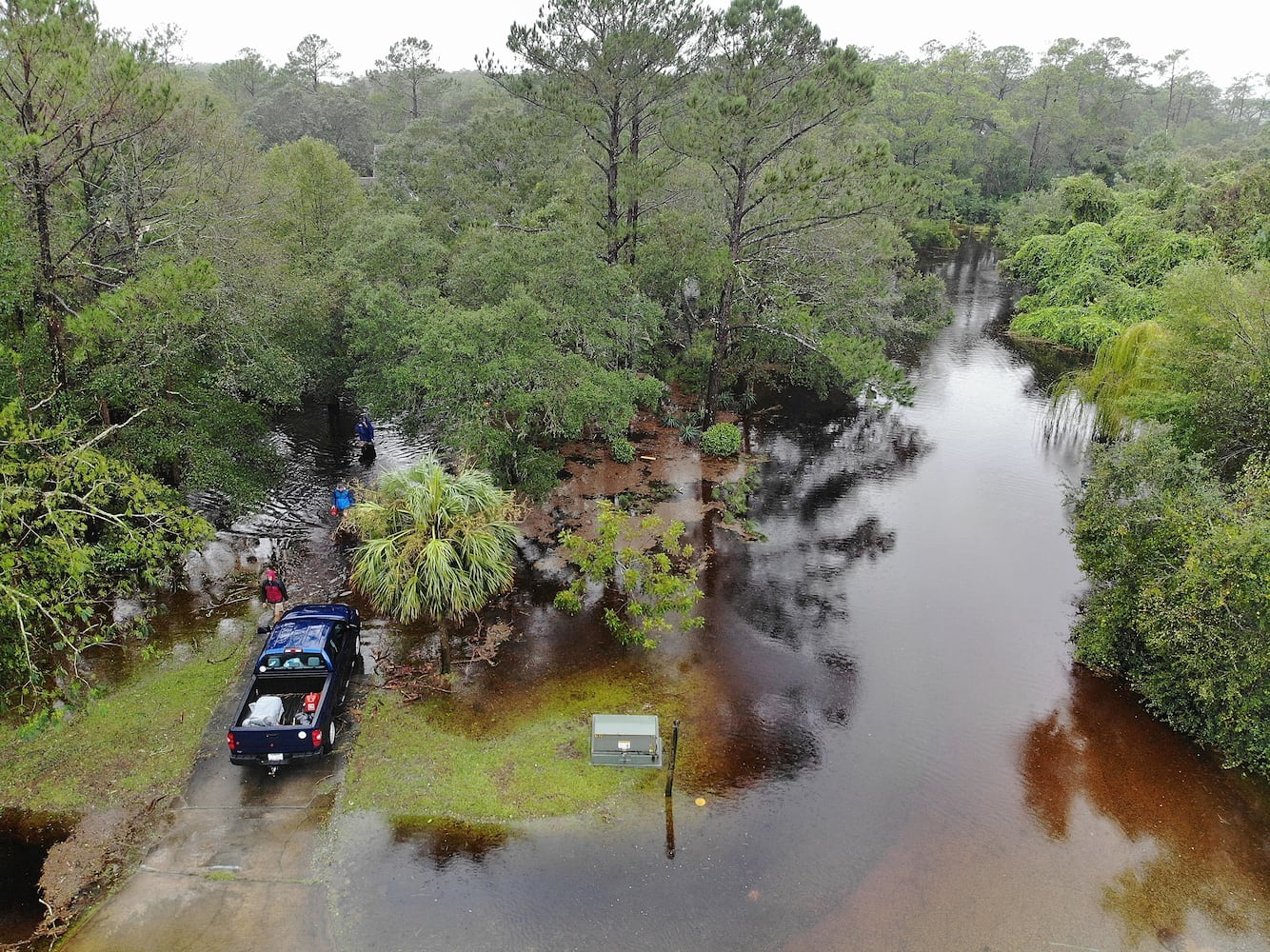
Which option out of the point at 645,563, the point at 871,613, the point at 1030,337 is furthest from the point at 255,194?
the point at 1030,337

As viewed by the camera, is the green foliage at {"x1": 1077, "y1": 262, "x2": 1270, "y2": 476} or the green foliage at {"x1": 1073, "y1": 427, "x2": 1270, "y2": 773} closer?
the green foliage at {"x1": 1073, "y1": 427, "x2": 1270, "y2": 773}

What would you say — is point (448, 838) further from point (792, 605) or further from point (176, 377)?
point (176, 377)

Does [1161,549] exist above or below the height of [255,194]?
below

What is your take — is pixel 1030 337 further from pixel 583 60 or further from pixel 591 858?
pixel 591 858

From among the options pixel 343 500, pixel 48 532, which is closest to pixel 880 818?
pixel 48 532

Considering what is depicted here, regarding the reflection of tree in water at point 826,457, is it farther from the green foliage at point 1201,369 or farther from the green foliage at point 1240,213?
the green foliage at point 1240,213

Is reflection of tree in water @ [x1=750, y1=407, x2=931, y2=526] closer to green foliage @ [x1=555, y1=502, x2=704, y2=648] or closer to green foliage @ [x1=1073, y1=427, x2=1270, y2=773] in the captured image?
green foliage @ [x1=555, y1=502, x2=704, y2=648]

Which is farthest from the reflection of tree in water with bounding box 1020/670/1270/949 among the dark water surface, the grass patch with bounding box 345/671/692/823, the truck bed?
the truck bed
